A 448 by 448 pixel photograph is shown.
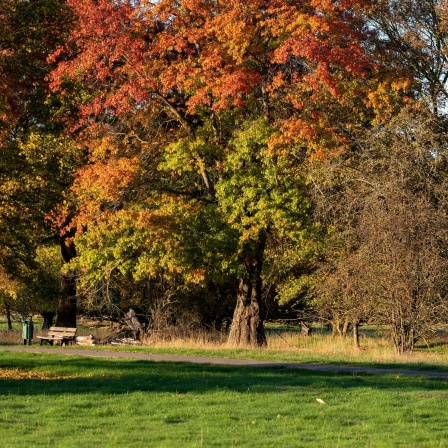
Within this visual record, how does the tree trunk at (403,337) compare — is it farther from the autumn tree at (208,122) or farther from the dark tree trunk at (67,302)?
the dark tree trunk at (67,302)

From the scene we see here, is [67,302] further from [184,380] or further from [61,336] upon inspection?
[184,380]

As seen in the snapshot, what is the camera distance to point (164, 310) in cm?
3381

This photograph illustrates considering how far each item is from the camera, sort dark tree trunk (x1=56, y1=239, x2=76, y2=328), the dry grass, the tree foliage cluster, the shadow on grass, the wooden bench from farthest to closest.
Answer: dark tree trunk (x1=56, y1=239, x2=76, y2=328)
the wooden bench
the tree foliage cluster
the dry grass
the shadow on grass

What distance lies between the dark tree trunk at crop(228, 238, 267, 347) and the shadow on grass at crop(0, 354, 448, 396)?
8273mm

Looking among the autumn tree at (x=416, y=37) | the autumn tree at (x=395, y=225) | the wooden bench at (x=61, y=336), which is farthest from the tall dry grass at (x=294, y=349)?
the autumn tree at (x=416, y=37)

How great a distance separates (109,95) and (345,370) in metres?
13.0

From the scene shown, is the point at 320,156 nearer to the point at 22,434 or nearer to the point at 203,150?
the point at 203,150

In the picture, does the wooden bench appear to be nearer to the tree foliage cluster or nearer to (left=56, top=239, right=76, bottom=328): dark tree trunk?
the tree foliage cluster

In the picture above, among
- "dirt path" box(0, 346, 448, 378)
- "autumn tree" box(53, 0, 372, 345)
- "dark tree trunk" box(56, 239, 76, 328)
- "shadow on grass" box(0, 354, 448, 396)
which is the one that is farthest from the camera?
"dark tree trunk" box(56, 239, 76, 328)

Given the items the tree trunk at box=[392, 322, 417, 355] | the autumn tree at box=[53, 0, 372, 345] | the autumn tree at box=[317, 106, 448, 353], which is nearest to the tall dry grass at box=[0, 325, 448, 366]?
the tree trunk at box=[392, 322, 417, 355]

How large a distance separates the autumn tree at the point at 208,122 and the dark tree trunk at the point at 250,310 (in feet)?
0.14

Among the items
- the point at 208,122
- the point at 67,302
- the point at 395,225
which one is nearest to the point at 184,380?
the point at 395,225

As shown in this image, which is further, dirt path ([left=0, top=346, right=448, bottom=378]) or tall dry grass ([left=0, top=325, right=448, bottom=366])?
tall dry grass ([left=0, top=325, right=448, bottom=366])

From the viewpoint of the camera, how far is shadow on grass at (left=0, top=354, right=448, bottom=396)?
1502 cm
